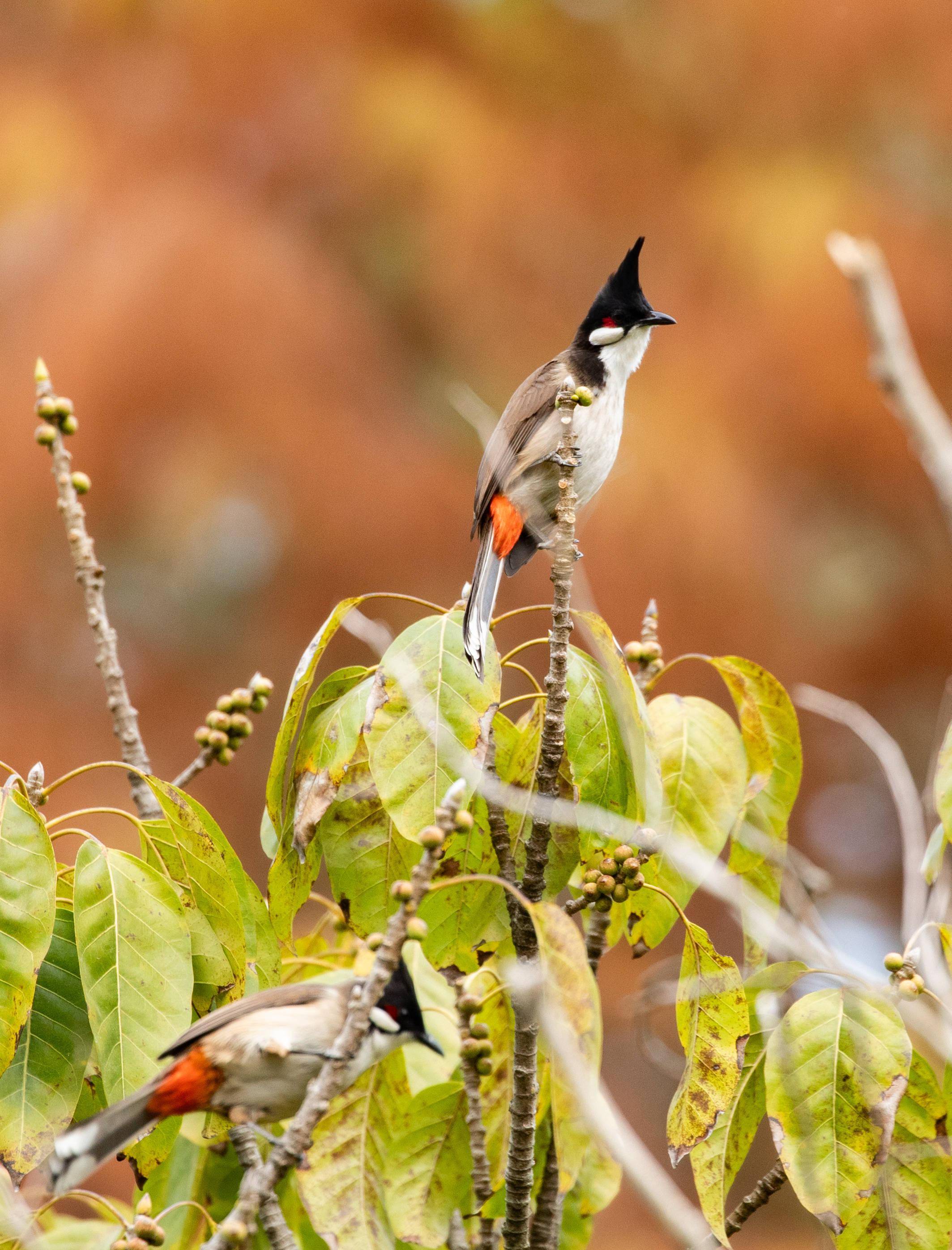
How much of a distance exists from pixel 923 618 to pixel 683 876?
4867 mm

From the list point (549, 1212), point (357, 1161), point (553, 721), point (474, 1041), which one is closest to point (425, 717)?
point (553, 721)

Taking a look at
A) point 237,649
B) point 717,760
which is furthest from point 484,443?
point 237,649

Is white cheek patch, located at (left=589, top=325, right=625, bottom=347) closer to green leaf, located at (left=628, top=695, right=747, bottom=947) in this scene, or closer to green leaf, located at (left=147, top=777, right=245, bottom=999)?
green leaf, located at (left=628, top=695, right=747, bottom=947)

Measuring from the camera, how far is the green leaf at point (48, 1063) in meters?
1.40

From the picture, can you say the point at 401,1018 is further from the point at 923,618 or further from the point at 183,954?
the point at 923,618

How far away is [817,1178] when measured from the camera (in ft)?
4.61

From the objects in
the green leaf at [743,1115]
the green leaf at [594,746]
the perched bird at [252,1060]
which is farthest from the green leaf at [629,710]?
the perched bird at [252,1060]

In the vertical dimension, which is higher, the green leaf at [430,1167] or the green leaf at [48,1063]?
the green leaf at [48,1063]

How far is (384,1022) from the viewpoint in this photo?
4.91ft

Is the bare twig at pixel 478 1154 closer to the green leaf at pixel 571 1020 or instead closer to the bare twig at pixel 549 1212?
the bare twig at pixel 549 1212

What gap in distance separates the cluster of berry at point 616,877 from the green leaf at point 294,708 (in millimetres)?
431

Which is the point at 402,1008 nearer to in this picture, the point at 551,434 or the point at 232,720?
the point at 232,720

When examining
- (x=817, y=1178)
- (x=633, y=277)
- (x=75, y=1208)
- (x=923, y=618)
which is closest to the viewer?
(x=817, y=1178)

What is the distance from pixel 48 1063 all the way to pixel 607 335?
2.15 m
